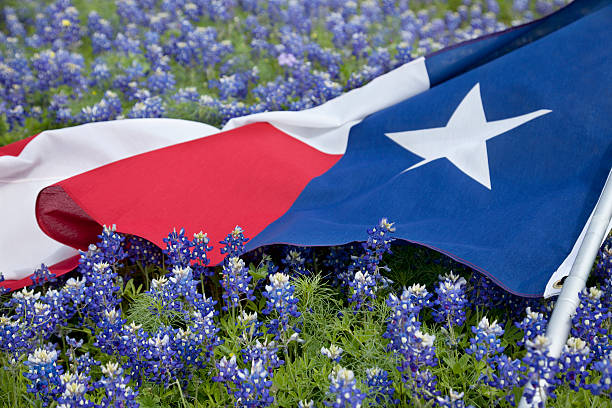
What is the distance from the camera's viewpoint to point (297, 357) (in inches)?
93.6

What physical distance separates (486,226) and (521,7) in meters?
5.91

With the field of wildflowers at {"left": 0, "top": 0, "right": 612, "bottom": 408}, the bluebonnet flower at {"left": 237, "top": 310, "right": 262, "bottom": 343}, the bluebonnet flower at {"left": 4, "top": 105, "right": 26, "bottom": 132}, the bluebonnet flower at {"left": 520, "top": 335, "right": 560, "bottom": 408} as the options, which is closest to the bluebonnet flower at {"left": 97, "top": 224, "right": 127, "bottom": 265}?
the field of wildflowers at {"left": 0, "top": 0, "right": 612, "bottom": 408}

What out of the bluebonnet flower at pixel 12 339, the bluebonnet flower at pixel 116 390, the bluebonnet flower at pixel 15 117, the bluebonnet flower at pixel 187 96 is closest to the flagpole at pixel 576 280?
the bluebonnet flower at pixel 116 390

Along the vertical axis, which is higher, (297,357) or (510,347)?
(510,347)

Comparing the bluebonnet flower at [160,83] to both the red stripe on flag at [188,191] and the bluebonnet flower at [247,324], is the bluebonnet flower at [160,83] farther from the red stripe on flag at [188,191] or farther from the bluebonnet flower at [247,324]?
the bluebonnet flower at [247,324]

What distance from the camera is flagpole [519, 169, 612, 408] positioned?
2.01 metres

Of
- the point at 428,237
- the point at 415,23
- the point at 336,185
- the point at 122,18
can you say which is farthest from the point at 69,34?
the point at 428,237

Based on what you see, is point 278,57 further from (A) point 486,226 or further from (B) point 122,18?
(A) point 486,226

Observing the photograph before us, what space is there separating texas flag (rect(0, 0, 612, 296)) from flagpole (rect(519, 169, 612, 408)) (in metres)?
0.11

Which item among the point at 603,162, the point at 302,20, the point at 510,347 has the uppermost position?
the point at 302,20

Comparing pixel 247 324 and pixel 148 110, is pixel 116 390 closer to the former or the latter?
pixel 247 324

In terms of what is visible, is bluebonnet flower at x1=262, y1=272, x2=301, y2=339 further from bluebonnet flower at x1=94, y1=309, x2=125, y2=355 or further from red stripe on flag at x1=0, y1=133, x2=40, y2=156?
red stripe on flag at x1=0, y1=133, x2=40, y2=156

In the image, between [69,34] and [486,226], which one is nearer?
[486,226]

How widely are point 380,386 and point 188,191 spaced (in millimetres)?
1541
